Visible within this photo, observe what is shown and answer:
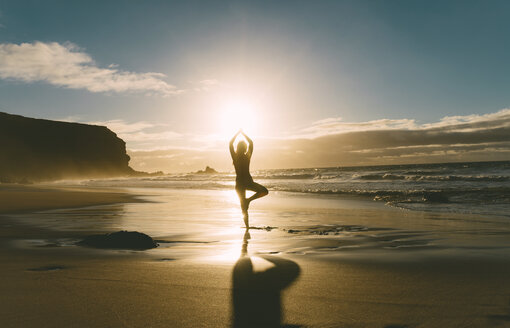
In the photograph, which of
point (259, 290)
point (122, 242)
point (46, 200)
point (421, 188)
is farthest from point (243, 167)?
point (421, 188)

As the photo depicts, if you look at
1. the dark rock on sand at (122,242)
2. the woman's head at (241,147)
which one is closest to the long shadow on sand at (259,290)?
the dark rock on sand at (122,242)

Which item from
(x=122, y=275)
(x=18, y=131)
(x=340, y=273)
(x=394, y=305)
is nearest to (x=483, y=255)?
(x=340, y=273)

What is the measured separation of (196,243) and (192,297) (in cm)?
288

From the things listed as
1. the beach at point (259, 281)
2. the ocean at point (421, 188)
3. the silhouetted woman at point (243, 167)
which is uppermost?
the silhouetted woman at point (243, 167)

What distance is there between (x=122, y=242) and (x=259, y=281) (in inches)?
109

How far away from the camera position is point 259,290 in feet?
10.8

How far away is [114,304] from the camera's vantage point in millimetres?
2852

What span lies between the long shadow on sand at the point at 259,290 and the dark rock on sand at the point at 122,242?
1.71 metres

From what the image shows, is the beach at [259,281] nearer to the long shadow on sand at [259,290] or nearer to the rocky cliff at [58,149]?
the long shadow on sand at [259,290]

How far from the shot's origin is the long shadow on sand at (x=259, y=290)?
2609mm

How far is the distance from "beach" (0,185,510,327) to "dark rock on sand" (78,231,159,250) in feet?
0.82

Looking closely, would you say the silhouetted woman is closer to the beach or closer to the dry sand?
the beach

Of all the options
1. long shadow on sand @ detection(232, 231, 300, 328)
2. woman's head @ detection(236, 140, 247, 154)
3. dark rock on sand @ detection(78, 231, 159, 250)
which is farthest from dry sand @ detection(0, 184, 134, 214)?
long shadow on sand @ detection(232, 231, 300, 328)

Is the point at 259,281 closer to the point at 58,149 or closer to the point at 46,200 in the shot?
the point at 46,200
